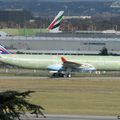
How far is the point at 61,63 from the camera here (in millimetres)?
72062

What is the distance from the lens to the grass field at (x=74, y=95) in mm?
39562

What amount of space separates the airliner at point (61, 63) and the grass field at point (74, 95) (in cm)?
592

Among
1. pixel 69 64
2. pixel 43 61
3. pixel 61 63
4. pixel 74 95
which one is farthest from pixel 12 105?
pixel 61 63

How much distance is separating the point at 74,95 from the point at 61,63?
76.3 ft

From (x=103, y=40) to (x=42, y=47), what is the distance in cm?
1075

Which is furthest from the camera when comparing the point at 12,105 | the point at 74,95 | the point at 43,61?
the point at 43,61

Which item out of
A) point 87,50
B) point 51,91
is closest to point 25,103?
point 51,91

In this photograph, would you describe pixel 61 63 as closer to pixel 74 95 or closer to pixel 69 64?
pixel 69 64

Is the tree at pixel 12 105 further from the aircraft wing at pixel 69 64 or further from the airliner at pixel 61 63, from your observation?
the aircraft wing at pixel 69 64

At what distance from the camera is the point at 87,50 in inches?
4279

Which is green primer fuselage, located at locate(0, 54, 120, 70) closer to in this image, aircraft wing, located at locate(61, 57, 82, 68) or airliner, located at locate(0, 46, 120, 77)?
airliner, located at locate(0, 46, 120, 77)

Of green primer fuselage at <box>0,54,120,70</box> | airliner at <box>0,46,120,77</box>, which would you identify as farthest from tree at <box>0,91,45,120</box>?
green primer fuselage at <box>0,54,120,70</box>

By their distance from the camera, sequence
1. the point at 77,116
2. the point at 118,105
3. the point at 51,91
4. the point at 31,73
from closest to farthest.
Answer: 1. the point at 77,116
2. the point at 118,105
3. the point at 51,91
4. the point at 31,73

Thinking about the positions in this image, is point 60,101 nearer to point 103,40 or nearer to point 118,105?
point 118,105
